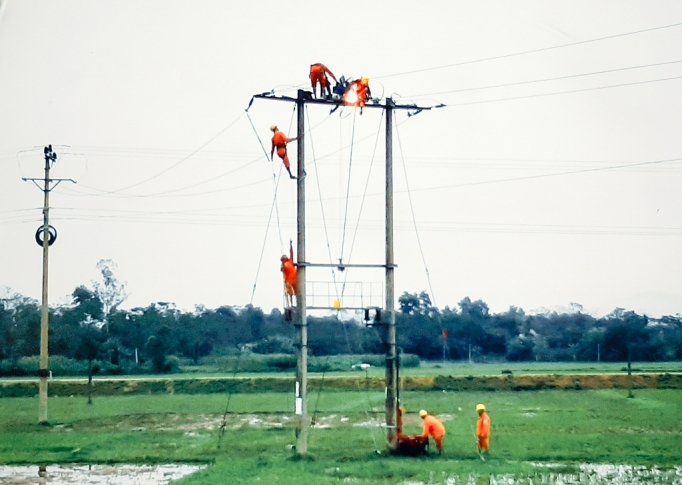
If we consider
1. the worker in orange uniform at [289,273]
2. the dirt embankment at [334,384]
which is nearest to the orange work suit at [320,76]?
the worker in orange uniform at [289,273]

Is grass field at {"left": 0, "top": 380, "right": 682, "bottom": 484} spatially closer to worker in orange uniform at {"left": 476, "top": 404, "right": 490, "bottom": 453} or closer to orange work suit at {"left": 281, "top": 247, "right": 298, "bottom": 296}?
worker in orange uniform at {"left": 476, "top": 404, "right": 490, "bottom": 453}

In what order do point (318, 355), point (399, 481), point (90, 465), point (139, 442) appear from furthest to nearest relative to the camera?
point (318, 355), point (139, 442), point (90, 465), point (399, 481)

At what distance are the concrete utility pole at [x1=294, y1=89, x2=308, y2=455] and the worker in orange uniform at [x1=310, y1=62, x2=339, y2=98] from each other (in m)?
0.31

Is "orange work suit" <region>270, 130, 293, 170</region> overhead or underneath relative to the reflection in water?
overhead

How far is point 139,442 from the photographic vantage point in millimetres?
19734

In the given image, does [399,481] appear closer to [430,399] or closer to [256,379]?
[430,399]

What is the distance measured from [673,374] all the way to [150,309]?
2828 cm

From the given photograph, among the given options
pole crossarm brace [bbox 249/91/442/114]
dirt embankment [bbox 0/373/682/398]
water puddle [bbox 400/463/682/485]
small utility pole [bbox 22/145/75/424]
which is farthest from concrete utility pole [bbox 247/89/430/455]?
dirt embankment [bbox 0/373/682/398]

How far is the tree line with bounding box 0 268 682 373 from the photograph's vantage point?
1523 inches

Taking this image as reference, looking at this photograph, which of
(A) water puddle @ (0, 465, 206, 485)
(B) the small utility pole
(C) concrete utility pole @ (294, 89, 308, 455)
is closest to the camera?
(A) water puddle @ (0, 465, 206, 485)

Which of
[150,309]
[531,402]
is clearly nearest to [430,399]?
[531,402]

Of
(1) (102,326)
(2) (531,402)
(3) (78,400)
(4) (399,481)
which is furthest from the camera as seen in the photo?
(1) (102,326)

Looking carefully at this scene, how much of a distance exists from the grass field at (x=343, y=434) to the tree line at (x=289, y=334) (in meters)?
7.41

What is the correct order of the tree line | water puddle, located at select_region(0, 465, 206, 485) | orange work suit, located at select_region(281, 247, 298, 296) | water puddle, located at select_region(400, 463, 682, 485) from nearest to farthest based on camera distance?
water puddle, located at select_region(400, 463, 682, 485) → water puddle, located at select_region(0, 465, 206, 485) → orange work suit, located at select_region(281, 247, 298, 296) → the tree line
